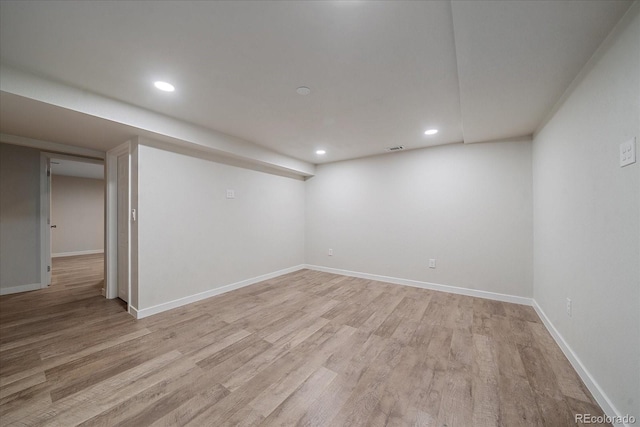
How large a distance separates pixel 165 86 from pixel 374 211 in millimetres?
3417

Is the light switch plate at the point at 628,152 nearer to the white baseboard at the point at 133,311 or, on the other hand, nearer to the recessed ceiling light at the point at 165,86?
the recessed ceiling light at the point at 165,86

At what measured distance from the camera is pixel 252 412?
1.37 m

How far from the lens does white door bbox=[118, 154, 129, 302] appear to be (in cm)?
295

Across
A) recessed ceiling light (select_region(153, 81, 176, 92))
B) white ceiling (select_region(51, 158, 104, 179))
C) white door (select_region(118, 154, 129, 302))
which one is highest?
white ceiling (select_region(51, 158, 104, 179))

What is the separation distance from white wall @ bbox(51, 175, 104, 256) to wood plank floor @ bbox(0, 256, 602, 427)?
4.64m

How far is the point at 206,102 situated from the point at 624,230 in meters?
3.20

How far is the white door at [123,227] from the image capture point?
9.69ft

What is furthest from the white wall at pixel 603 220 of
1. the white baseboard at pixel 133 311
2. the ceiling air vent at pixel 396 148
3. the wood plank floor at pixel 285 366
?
the white baseboard at pixel 133 311

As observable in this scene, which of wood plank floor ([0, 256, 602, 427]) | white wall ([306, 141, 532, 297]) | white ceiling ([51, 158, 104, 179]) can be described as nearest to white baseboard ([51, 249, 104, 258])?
white ceiling ([51, 158, 104, 179])

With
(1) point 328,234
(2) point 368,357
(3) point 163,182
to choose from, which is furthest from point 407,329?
(3) point 163,182

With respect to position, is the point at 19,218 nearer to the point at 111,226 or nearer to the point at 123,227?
the point at 111,226

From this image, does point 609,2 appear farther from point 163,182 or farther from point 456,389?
point 163,182

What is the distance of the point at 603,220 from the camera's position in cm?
142

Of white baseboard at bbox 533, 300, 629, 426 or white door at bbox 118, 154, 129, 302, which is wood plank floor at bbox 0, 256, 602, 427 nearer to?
white baseboard at bbox 533, 300, 629, 426
